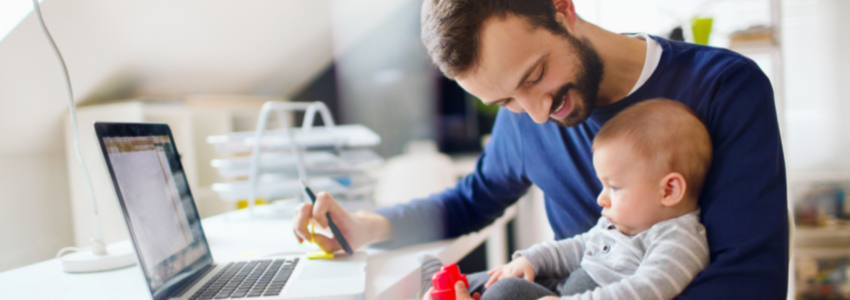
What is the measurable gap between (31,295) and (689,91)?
3.51ft

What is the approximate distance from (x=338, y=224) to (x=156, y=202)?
13.4 inches

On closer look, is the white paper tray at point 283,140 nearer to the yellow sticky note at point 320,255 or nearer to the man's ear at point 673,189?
the yellow sticky note at point 320,255

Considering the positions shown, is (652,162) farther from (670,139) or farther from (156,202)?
(156,202)

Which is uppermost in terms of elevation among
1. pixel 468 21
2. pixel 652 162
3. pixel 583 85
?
pixel 468 21

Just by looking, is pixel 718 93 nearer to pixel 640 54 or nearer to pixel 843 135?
pixel 640 54

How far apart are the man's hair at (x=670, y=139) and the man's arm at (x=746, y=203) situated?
0.02 m

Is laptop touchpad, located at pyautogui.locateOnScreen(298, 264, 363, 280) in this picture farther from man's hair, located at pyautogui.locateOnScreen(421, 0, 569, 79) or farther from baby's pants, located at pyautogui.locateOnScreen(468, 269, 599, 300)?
man's hair, located at pyautogui.locateOnScreen(421, 0, 569, 79)

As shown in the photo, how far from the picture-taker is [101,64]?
82.6 inches

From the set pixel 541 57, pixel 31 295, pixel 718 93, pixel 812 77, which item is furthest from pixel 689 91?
pixel 812 77

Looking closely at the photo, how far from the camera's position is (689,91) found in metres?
0.76

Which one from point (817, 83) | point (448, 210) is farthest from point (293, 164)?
point (817, 83)

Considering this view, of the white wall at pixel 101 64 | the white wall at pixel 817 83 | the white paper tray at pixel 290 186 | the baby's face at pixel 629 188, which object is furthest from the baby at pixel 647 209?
the white wall at pixel 817 83

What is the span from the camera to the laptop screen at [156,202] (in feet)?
2.04

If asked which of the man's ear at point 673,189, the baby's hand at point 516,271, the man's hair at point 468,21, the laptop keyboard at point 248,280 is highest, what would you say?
the man's hair at point 468,21
